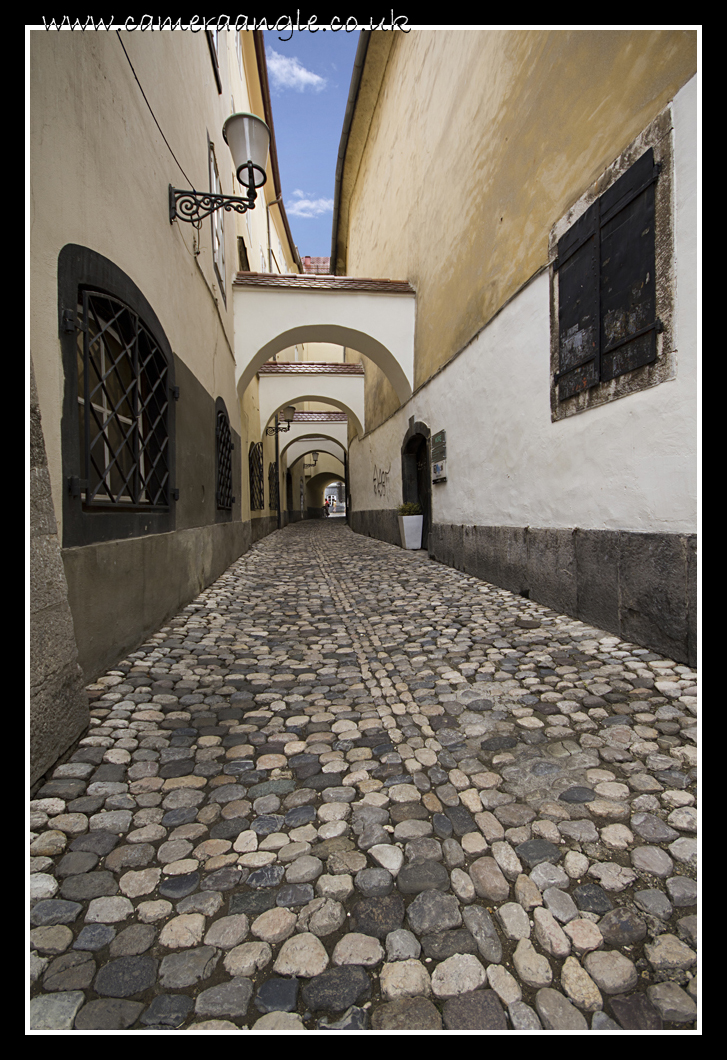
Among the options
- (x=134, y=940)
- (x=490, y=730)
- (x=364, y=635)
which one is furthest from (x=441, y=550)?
(x=134, y=940)

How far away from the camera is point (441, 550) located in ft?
24.6

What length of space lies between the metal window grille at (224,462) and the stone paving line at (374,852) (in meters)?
4.16

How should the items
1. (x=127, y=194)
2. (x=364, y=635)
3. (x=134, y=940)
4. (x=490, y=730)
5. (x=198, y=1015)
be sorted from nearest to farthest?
(x=198, y=1015) < (x=134, y=940) < (x=490, y=730) < (x=127, y=194) < (x=364, y=635)

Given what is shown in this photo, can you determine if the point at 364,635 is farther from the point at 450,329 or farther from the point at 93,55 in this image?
the point at 450,329

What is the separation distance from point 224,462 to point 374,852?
6.39m

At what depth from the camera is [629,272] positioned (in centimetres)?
332

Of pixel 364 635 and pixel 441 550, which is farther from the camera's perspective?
pixel 441 550

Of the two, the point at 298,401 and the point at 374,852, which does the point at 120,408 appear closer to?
the point at 374,852

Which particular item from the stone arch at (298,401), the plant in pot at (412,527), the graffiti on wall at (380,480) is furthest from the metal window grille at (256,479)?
the plant in pot at (412,527)

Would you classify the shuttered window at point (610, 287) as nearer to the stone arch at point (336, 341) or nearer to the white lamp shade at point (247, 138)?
the white lamp shade at point (247, 138)

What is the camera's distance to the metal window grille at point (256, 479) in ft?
36.4

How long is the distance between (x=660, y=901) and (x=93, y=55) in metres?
4.73

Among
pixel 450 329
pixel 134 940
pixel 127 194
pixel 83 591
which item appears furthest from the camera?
pixel 450 329

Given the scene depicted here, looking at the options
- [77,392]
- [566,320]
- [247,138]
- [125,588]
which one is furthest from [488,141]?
[125,588]
